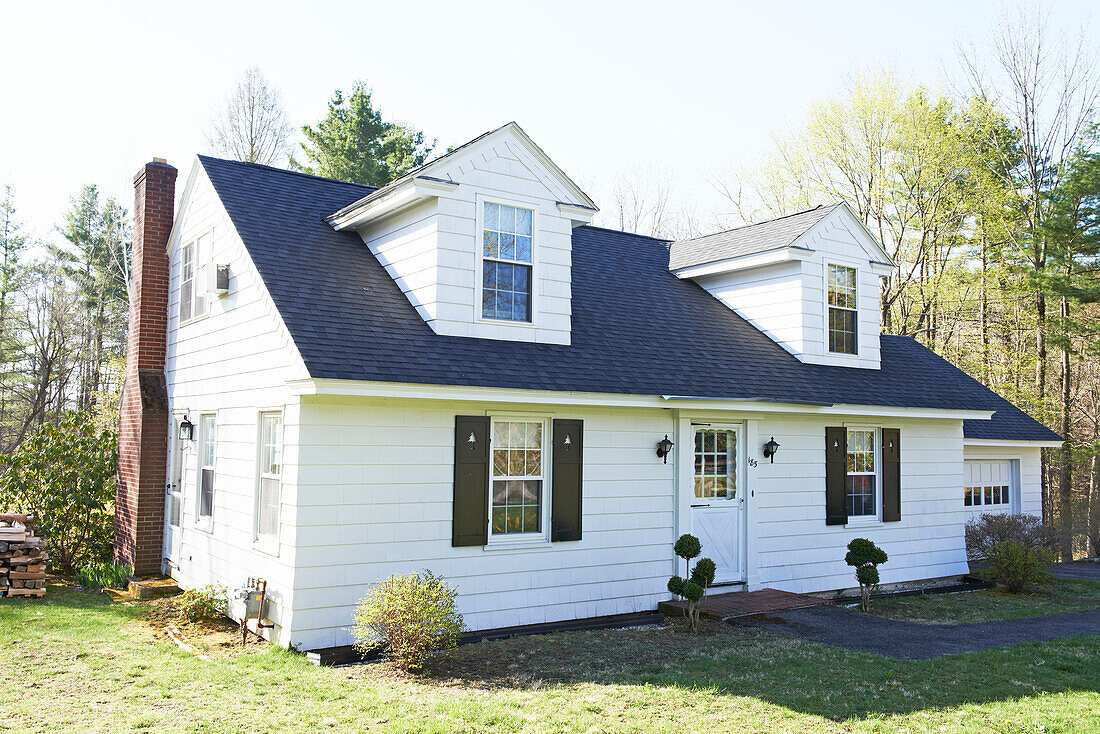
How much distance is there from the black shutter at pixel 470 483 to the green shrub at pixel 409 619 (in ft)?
3.59

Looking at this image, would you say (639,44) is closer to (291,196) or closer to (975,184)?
(291,196)

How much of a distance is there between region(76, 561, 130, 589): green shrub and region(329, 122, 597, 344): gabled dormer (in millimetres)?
6200

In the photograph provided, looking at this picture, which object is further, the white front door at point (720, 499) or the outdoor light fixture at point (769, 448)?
the outdoor light fixture at point (769, 448)

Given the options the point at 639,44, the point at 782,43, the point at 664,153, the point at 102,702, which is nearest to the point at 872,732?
the point at 102,702

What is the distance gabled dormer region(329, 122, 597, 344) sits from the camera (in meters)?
9.43

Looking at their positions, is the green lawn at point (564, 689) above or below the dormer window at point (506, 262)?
below

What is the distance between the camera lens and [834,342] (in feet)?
42.9

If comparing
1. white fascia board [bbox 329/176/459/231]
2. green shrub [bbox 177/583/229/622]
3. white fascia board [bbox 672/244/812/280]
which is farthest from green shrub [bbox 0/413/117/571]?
white fascia board [bbox 672/244/812/280]

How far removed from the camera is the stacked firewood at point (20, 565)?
10.9 m

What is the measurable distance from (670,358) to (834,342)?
11.8 ft

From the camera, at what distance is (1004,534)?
13484 mm

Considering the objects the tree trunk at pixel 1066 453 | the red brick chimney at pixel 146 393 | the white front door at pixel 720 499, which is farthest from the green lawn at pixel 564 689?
the tree trunk at pixel 1066 453

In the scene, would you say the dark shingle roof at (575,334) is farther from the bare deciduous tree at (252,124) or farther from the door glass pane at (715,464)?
the bare deciduous tree at (252,124)

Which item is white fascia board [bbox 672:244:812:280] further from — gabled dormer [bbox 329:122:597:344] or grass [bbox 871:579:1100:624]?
grass [bbox 871:579:1100:624]
